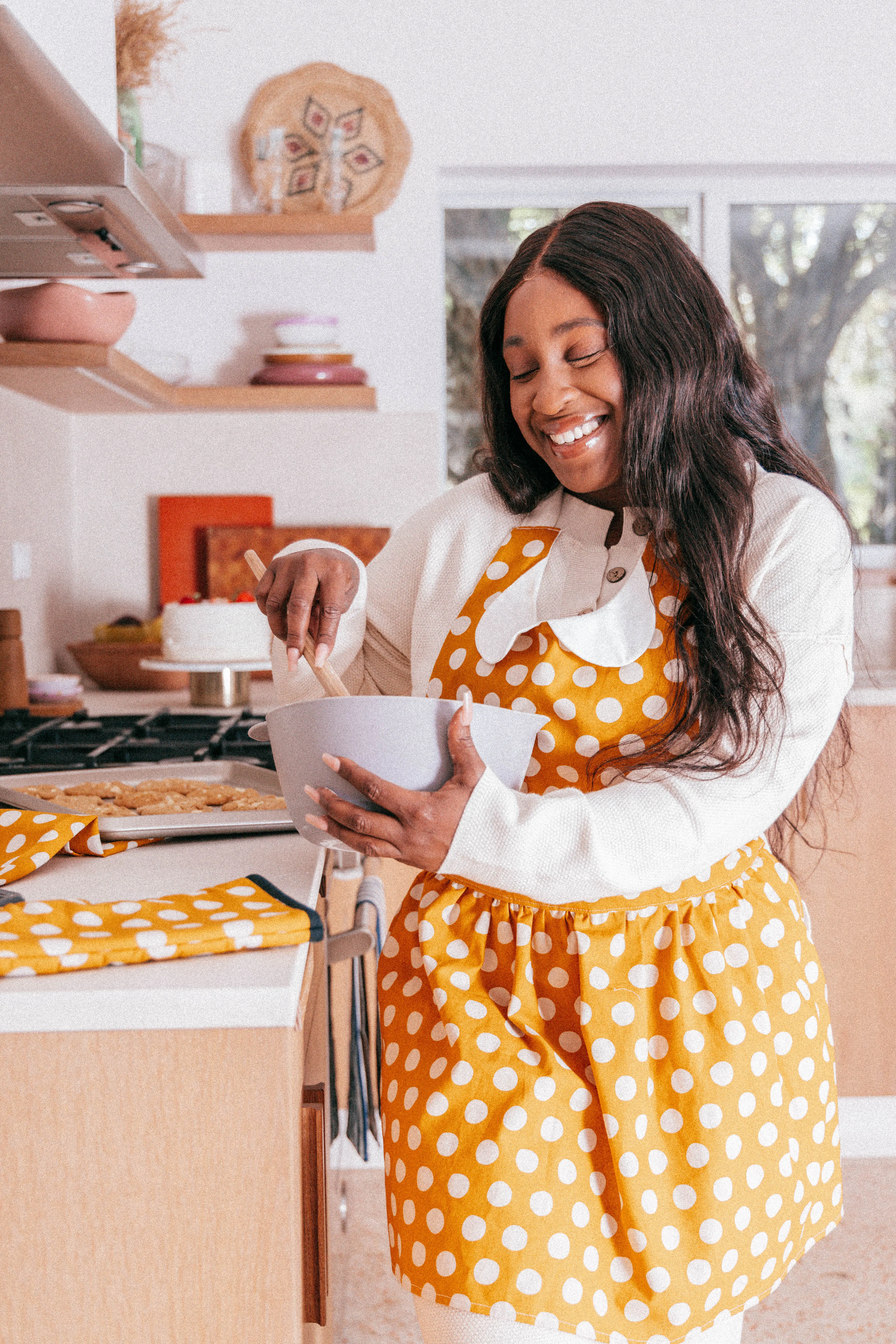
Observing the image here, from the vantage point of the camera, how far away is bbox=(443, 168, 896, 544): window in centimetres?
286

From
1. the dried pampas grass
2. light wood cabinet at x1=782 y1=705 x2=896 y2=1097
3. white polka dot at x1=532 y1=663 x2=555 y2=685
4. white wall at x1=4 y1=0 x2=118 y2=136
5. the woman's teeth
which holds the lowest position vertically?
light wood cabinet at x1=782 y1=705 x2=896 y2=1097

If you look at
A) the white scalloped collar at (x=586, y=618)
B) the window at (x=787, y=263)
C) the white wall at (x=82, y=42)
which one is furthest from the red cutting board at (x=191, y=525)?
the white scalloped collar at (x=586, y=618)

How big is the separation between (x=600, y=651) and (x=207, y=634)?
50.3 inches

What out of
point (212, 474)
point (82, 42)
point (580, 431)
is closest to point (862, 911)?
point (580, 431)

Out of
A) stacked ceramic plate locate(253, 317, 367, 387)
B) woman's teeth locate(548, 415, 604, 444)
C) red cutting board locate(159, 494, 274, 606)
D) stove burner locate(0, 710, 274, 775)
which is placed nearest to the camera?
woman's teeth locate(548, 415, 604, 444)

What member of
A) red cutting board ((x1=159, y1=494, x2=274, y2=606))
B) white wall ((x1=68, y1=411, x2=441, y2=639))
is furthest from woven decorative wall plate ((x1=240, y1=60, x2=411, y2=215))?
red cutting board ((x1=159, y1=494, x2=274, y2=606))

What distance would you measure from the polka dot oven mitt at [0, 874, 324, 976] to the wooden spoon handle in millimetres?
177

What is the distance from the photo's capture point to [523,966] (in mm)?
962

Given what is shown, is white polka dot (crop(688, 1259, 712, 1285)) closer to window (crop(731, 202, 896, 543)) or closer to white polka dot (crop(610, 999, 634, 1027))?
white polka dot (crop(610, 999, 634, 1027))

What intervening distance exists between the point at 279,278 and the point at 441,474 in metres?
0.57

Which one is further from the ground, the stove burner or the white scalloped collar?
the white scalloped collar

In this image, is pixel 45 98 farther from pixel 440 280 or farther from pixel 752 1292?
pixel 440 280

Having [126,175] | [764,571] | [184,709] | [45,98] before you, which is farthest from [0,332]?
[764,571]

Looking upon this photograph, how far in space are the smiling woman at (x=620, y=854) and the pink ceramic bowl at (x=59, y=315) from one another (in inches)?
43.7
